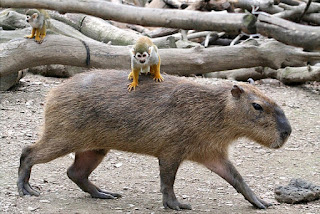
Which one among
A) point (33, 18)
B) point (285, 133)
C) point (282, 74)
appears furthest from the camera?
point (282, 74)

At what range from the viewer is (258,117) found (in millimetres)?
5148

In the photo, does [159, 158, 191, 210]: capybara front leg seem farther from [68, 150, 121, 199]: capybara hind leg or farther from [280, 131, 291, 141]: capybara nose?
[280, 131, 291, 141]: capybara nose

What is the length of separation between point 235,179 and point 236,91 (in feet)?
2.99

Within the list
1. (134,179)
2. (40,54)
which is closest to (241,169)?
(134,179)

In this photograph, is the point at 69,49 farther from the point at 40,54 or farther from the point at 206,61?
the point at 206,61

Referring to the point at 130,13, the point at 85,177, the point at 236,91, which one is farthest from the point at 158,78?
the point at 130,13

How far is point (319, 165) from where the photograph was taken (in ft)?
21.2

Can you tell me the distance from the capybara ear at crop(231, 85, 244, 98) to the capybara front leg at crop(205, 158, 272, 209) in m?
0.70

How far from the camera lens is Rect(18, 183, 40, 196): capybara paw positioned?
17.1ft

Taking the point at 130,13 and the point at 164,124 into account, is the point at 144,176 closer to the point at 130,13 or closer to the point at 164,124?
the point at 164,124

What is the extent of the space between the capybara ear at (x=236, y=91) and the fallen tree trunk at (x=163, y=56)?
3784 millimetres

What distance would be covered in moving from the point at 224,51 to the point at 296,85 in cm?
173

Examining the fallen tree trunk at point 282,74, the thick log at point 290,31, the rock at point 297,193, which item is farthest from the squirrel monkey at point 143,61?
the fallen tree trunk at point 282,74

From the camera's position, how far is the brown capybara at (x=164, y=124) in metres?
5.14
